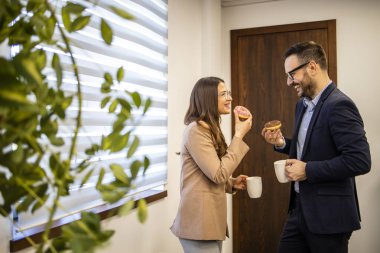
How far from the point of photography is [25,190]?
53 cm

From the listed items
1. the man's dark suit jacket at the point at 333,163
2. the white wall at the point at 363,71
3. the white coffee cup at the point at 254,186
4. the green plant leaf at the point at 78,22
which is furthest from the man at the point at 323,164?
the green plant leaf at the point at 78,22

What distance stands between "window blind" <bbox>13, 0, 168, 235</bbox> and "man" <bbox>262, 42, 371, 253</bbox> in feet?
2.86

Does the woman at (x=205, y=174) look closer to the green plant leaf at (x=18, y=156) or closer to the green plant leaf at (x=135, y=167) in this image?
the green plant leaf at (x=135, y=167)

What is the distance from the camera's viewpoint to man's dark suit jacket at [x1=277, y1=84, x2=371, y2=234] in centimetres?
155

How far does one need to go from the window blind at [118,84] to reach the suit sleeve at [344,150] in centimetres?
87

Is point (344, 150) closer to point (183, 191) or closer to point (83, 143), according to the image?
point (183, 191)

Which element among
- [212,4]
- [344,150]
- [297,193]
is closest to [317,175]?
[344,150]

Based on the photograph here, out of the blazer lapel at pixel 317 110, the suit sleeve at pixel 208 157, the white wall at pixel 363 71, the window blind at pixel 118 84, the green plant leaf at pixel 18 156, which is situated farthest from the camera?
the white wall at pixel 363 71

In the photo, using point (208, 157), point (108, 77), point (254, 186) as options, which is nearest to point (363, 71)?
point (254, 186)

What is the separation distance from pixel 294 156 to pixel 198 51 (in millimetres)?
1376

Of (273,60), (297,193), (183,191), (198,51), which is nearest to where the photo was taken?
(183,191)

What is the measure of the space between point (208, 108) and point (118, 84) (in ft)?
1.55

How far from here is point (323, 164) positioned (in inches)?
62.2

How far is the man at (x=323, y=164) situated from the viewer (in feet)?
5.12
